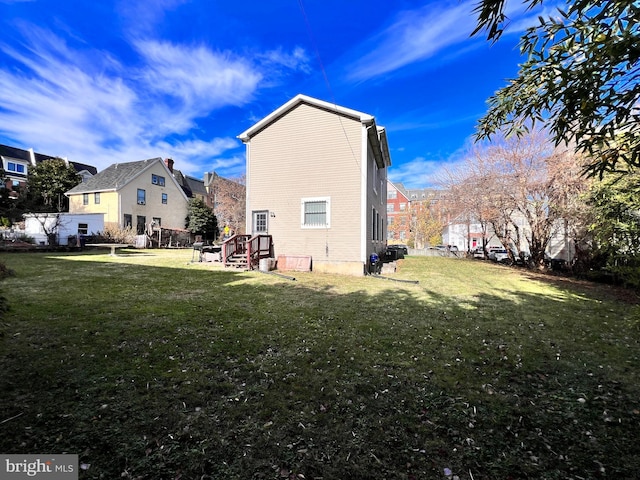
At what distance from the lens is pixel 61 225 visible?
2230cm

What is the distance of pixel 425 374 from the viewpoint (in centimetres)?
344

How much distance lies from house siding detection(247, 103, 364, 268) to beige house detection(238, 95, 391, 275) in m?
0.04

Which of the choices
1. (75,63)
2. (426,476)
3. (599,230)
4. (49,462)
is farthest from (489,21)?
(75,63)

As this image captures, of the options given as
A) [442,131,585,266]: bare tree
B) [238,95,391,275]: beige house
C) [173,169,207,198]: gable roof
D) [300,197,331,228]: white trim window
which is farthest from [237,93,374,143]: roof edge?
[173,169,207,198]: gable roof

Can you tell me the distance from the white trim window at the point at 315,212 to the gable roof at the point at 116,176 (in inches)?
920

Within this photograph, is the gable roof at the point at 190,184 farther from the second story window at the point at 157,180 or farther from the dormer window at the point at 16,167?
the dormer window at the point at 16,167

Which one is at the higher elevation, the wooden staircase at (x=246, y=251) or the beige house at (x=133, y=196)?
the beige house at (x=133, y=196)

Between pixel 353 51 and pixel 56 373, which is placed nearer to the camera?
pixel 56 373

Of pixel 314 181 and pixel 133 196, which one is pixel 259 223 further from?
pixel 133 196

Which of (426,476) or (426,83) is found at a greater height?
(426,83)

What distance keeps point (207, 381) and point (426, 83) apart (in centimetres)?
1577

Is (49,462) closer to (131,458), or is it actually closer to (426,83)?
(131,458)

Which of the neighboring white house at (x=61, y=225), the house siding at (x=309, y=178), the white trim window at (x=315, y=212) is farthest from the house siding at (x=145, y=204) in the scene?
the white trim window at (x=315, y=212)

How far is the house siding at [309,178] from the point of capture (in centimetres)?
1207
